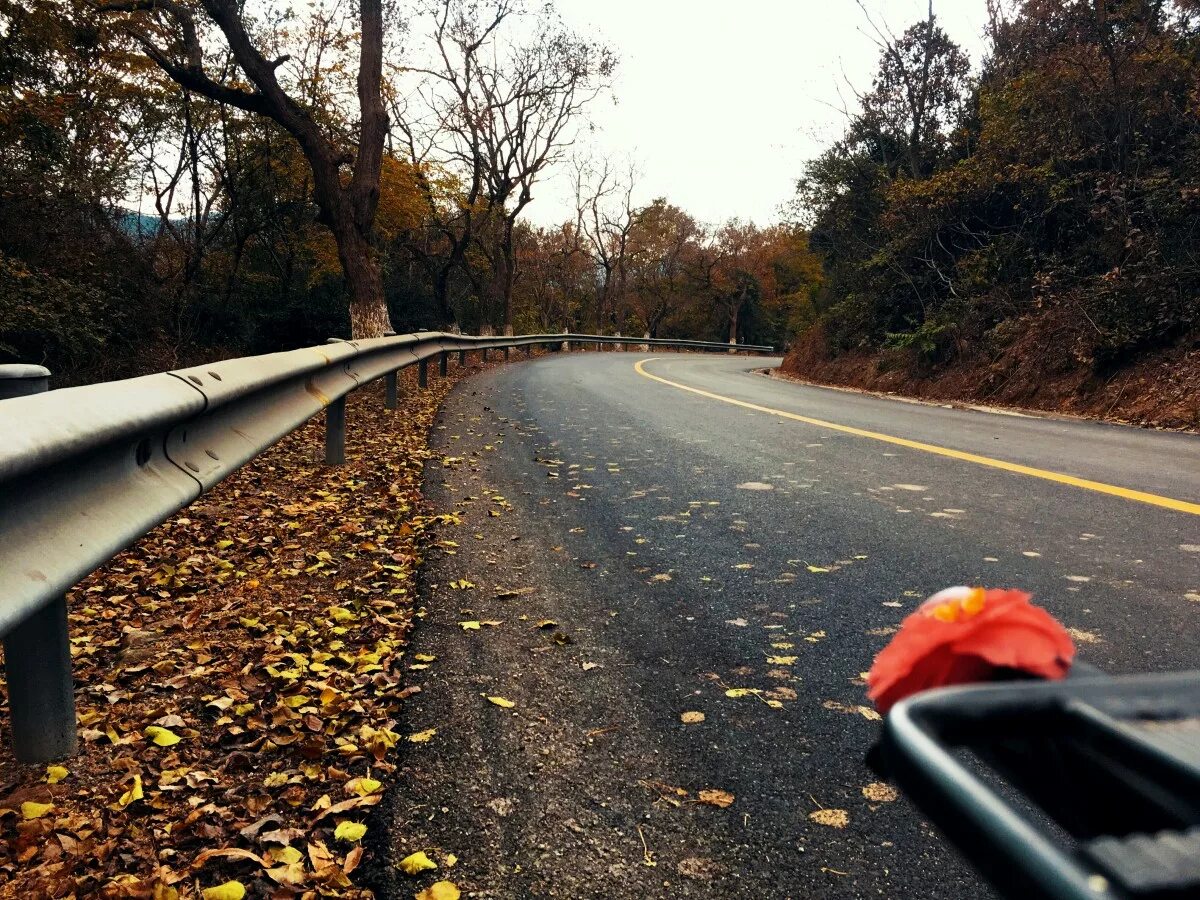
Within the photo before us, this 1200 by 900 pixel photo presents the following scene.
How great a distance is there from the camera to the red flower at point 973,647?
0.75 meters

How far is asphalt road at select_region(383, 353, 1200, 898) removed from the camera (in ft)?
6.07

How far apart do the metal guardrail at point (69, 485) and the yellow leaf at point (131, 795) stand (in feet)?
0.81

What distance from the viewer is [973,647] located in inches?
29.4

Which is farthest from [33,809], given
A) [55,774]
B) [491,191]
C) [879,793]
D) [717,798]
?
[491,191]

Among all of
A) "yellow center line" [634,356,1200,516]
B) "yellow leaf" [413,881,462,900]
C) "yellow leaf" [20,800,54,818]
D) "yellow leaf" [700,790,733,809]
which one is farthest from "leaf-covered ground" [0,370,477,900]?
"yellow center line" [634,356,1200,516]

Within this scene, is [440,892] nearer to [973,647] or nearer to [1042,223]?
[973,647]

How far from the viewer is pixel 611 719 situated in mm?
2428

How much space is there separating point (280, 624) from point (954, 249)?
18321 millimetres

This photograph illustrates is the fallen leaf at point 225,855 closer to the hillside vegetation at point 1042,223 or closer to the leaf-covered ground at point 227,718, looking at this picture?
the leaf-covered ground at point 227,718

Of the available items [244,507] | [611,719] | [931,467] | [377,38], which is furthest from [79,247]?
[611,719]

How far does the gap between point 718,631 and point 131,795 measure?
73.4 inches

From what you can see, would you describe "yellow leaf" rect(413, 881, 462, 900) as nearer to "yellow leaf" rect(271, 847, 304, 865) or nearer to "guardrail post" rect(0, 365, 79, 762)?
"yellow leaf" rect(271, 847, 304, 865)

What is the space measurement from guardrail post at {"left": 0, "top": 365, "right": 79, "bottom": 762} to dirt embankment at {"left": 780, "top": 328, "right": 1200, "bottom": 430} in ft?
37.1

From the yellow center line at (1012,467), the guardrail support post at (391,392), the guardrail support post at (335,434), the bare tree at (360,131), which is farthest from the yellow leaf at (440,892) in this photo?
the bare tree at (360,131)
